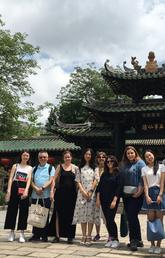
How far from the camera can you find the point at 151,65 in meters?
18.0

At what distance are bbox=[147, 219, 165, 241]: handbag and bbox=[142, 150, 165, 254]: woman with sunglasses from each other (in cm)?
8

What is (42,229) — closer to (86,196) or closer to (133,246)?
(86,196)

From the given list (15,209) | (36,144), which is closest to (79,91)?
(36,144)

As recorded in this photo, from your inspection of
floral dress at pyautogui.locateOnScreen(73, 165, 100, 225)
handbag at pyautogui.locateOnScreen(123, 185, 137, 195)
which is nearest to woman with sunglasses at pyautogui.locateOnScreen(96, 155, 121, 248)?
handbag at pyautogui.locateOnScreen(123, 185, 137, 195)

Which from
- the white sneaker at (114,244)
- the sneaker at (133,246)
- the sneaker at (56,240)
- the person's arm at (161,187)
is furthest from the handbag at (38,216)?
the person's arm at (161,187)

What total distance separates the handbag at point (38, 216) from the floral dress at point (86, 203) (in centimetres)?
53

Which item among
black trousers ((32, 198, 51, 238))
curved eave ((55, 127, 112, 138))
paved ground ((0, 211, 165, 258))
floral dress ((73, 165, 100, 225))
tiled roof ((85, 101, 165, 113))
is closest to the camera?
paved ground ((0, 211, 165, 258))

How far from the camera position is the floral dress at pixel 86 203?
23.9 feet

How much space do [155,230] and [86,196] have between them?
55.4 inches

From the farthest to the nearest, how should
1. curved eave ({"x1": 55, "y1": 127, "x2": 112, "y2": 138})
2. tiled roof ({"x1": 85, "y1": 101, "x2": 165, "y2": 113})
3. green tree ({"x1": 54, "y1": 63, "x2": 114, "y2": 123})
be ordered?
green tree ({"x1": 54, "y1": 63, "x2": 114, "y2": 123})
curved eave ({"x1": 55, "y1": 127, "x2": 112, "y2": 138})
tiled roof ({"x1": 85, "y1": 101, "x2": 165, "y2": 113})

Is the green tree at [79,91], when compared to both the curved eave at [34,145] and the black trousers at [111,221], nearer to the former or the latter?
the curved eave at [34,145]

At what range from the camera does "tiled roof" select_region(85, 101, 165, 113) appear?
1714 cm

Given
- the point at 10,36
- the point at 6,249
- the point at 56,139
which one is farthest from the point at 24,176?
the point at 56,139

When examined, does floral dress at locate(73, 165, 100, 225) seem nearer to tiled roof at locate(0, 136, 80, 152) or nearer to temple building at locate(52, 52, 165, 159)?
temple building at locate(52, 52, 165, 159)
